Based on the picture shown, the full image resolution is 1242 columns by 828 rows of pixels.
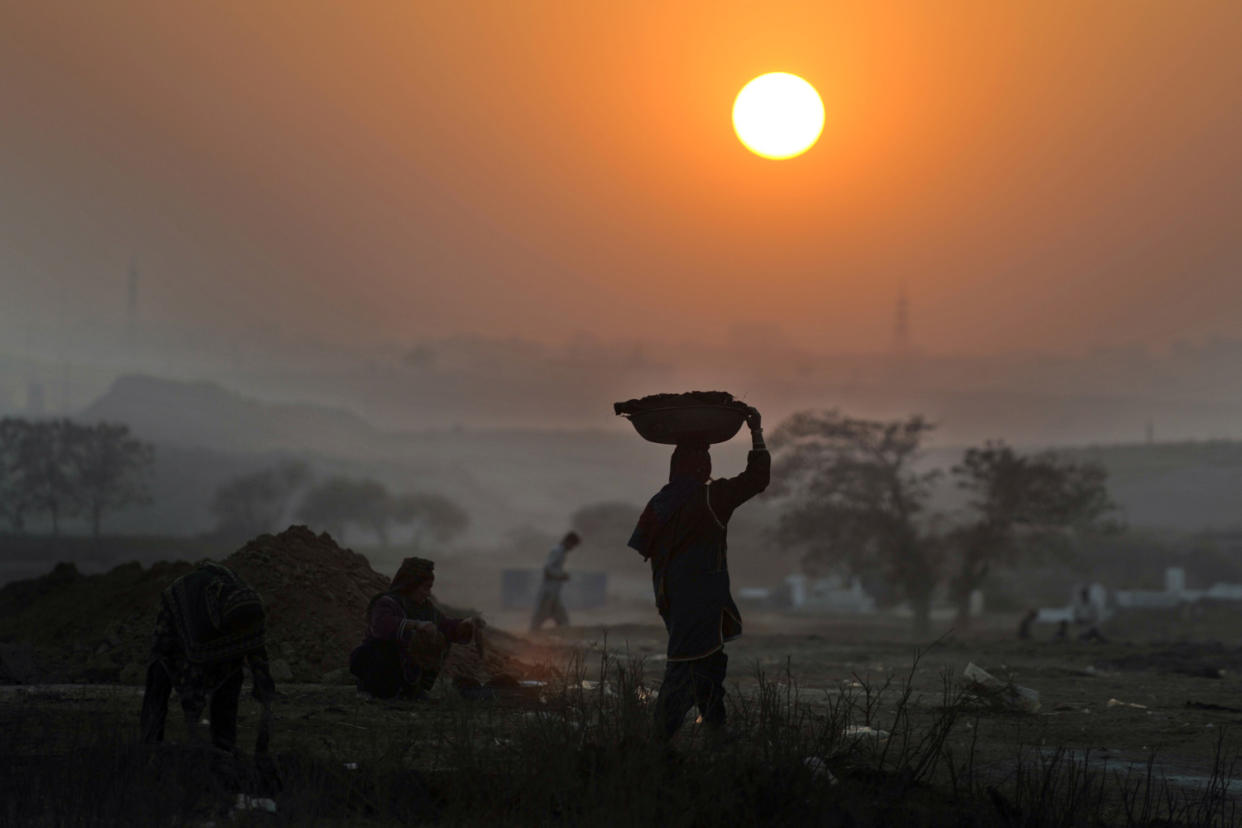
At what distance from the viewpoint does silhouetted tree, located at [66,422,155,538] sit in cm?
8775

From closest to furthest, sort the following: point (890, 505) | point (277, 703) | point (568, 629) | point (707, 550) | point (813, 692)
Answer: point (707, 550) < point (277, 703) < point (813, 692) < point (568, 629) < point (890, 505)

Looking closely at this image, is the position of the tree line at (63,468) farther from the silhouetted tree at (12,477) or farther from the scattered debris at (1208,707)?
the scattered debris at (1208,707)

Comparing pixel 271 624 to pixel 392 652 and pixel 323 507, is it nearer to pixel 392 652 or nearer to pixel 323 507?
pixel 392 652

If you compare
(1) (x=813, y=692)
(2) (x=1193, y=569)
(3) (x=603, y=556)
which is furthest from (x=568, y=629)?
(3) (x=603, y=556)

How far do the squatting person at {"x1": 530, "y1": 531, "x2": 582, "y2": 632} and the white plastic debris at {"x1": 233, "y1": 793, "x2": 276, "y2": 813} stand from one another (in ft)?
51.7

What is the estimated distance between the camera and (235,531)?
104m

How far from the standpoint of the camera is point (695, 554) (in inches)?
346

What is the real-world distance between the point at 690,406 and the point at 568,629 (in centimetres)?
1872

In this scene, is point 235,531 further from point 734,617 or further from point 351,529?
point 734,617

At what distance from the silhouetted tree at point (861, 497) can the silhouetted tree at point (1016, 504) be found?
1485mm

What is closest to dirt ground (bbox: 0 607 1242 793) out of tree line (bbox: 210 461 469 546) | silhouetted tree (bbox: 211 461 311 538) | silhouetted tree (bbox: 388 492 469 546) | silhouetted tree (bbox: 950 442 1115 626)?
silhouetted tree (bbox: 950 442 1115 626)

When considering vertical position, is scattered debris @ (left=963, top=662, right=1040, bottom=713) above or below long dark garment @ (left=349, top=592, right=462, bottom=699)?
below

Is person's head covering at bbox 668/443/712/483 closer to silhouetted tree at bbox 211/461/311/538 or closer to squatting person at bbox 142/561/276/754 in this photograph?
squatting person at bbox 142/561/276/754

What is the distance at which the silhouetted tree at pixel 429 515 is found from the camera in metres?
117
